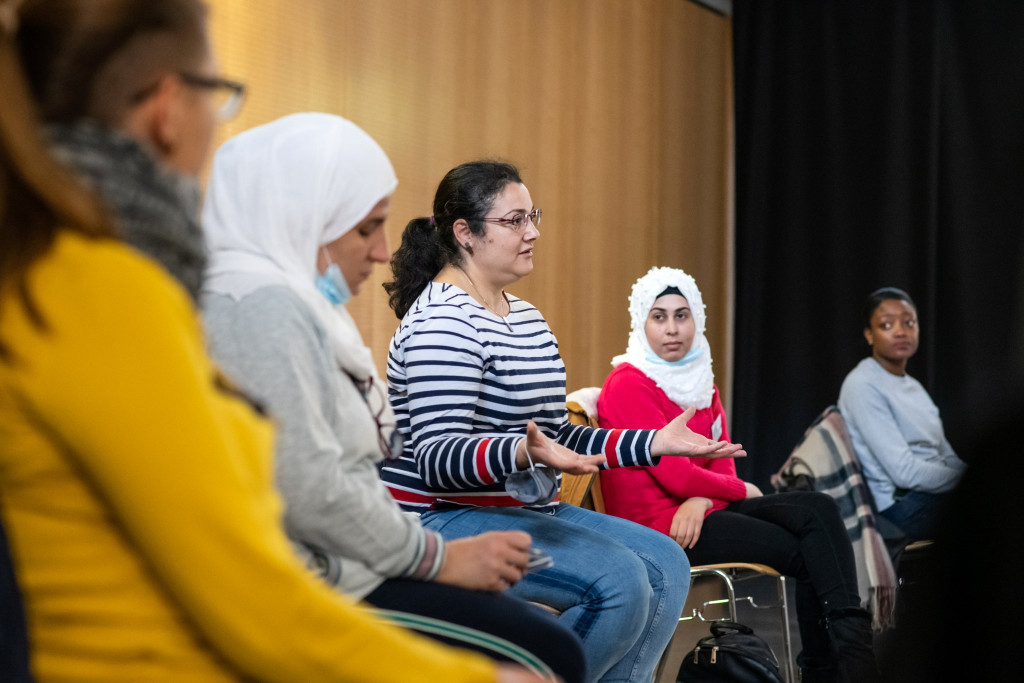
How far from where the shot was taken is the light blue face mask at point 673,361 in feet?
9.75

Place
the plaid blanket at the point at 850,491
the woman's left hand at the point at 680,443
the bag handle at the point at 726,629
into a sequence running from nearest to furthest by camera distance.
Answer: the woman's left hand at the point at 680,443
the bag handle at the point at 726,629
the plaid blanket at the point at 850,491

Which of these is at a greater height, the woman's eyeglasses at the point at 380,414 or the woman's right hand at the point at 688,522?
the woman's eyeglasses at the point at 380,414

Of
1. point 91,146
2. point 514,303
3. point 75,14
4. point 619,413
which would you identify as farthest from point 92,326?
point 619,413

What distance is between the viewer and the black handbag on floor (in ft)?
7.86

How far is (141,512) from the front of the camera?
2.33ft

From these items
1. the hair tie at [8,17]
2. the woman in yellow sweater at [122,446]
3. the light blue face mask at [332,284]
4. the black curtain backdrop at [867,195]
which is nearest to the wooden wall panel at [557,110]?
the black curtain backdrop at [867,195]

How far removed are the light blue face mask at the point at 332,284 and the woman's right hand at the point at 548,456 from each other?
1.65ft

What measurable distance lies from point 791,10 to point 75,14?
545cm

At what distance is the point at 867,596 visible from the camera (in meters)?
3.27

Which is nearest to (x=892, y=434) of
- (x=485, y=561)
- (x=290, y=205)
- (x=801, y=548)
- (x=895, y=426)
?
(x=895, y=426)

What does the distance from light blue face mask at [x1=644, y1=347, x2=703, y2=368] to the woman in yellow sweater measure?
219cm

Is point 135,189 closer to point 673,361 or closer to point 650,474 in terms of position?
point 650,474

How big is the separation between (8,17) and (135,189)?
266mm

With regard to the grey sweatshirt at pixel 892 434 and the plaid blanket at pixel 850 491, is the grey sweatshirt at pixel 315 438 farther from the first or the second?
the grey sweatshirt at pixel 892 434
